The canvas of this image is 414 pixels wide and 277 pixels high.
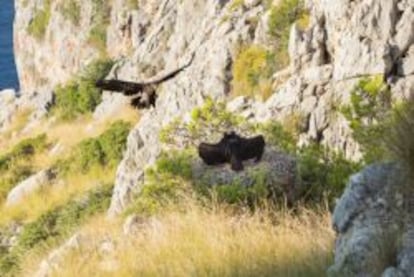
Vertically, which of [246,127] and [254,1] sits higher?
[254,1]

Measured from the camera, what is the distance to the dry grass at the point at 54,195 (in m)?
20.8

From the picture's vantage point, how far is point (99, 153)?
23547 millimetres

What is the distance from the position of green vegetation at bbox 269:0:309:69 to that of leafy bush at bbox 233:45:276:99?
0.19m

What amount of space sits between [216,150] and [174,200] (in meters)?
0.71

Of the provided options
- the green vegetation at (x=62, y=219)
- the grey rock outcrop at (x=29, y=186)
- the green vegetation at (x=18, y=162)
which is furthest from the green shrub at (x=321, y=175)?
the green vegetation at (x=18, y=162)

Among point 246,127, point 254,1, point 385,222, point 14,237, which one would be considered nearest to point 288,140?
point 246,127

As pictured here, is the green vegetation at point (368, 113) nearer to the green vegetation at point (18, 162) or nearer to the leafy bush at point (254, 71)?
the leafy bush at point (254, 71)

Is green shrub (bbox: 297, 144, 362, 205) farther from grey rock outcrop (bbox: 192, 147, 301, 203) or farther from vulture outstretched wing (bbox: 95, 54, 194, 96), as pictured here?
vulture outstretched wing (bbox: 95, 54, 194, 96)

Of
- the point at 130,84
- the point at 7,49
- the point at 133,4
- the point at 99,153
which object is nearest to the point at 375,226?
the point at 130,84

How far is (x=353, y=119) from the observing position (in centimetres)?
1034

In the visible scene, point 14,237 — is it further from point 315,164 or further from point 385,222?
point 385,222

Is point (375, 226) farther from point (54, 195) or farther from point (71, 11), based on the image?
point (71, 11)

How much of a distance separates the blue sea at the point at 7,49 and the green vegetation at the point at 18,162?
1533 inches

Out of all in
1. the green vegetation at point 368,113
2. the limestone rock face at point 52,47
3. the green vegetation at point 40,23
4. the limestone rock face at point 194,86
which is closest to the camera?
the green vegetation at point 368,113
